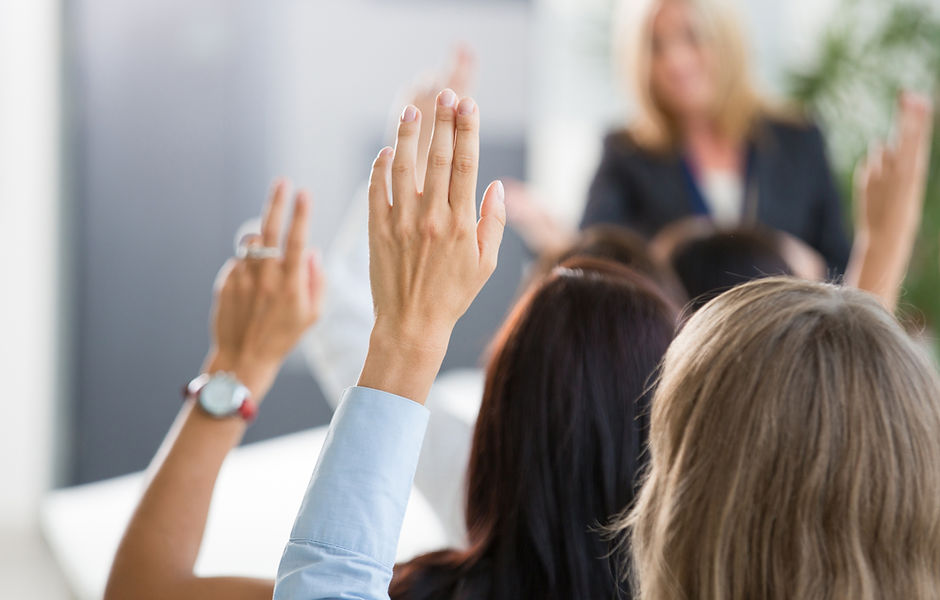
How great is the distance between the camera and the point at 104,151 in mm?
3123

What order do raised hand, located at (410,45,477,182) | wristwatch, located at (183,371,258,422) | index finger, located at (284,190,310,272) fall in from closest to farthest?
1. wristwatch, located at (183,371,258,422)
2. index finger, located at (284,190,310,272)
3. raised hand, located at (410,45,477,182)

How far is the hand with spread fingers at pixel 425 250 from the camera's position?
0.69 meters

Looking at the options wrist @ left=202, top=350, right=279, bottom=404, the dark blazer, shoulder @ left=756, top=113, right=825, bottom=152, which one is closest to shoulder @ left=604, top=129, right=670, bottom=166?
the dark blazer

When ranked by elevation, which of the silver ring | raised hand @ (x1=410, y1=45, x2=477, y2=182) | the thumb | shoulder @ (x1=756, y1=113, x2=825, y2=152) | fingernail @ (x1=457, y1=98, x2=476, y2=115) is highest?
fingernail @ (x1=457, y1=98, x2=476, y2=115)

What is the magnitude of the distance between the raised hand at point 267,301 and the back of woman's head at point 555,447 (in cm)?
31

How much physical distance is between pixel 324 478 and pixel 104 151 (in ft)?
9.05

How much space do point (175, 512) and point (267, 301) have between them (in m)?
0.29

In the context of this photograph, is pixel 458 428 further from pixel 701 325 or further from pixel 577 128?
pixel 577 128

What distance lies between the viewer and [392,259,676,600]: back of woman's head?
2.88 feet

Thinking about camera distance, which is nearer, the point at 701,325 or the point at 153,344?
the point at 701,325

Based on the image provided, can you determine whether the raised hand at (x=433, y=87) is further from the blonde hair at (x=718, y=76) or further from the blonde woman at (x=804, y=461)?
the blonde hair at (x=718, y=76)

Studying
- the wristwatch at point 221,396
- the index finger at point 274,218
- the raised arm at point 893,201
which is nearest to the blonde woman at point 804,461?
the wristwatch at point 221,396

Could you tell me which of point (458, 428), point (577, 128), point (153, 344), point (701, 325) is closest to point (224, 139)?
point (153, 344)

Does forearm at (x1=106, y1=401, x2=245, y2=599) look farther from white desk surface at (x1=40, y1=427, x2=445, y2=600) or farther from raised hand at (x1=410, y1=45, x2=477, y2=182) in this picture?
raised hand at (x1=410, y1=45, x2=477, y2=182)
